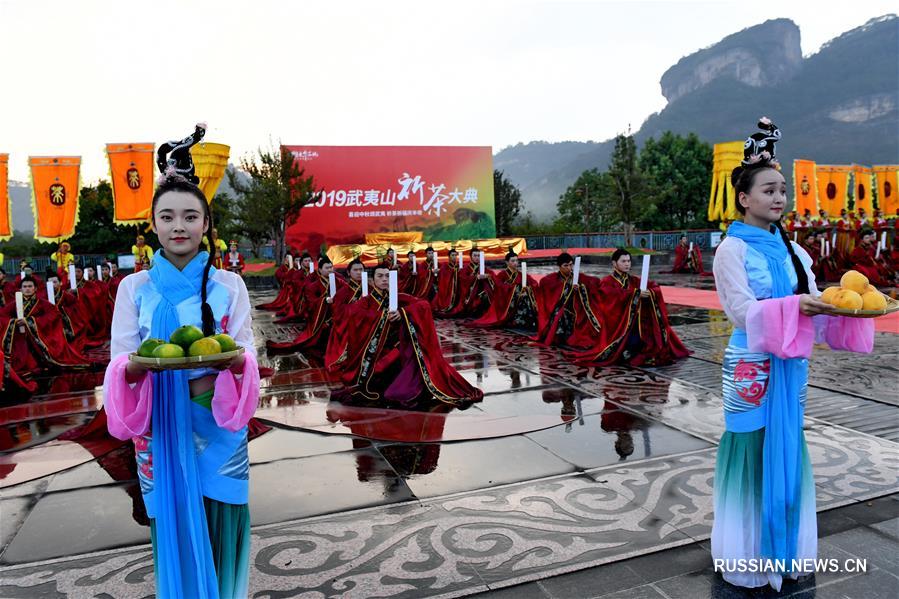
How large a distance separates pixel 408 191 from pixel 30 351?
19980 mm

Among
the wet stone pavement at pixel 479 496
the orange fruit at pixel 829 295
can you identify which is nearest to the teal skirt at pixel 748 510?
the wet stone pavement at pixel 479 496

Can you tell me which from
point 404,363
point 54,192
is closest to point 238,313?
point 404,363

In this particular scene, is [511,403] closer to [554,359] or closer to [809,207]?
[554,359]

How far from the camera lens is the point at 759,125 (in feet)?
9.79

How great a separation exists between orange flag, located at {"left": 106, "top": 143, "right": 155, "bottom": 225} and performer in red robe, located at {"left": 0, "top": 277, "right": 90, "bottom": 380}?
11.5ft

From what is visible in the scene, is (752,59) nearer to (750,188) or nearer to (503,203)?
(503,203)

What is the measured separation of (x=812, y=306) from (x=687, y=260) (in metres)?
19.1

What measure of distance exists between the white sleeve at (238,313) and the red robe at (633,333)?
18.8ft

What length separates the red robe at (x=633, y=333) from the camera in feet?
24.1

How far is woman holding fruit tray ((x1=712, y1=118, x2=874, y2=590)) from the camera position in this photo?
2615mm

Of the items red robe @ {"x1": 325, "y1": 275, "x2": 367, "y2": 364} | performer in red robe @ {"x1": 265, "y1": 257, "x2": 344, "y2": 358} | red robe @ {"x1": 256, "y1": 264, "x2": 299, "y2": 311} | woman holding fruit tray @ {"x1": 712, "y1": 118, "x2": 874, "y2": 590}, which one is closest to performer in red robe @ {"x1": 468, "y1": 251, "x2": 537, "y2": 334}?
performer in red robe @ {"x1": 265, "y1": 257, "x2": 344, "y2": 358}

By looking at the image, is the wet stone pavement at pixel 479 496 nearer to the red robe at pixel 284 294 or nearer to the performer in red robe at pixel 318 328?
the performer in red robe at pixel 318 328

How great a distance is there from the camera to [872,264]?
1452 centimetres

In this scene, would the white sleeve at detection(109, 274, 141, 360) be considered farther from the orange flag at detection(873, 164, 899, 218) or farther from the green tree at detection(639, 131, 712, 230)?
the green tree at detection(639, 131, 712, 230)
